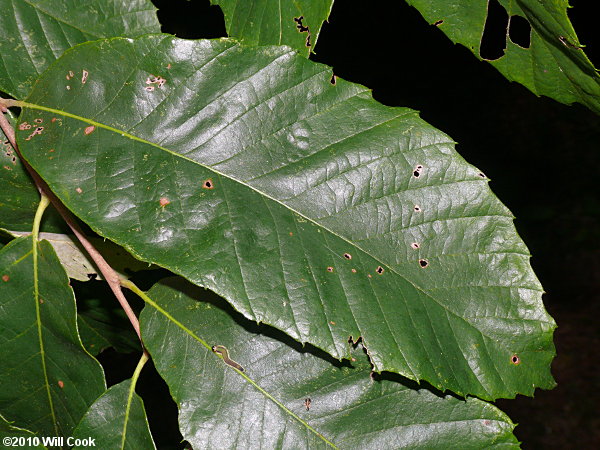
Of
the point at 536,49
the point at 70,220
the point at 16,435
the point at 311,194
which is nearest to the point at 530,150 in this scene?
the point at 536,49

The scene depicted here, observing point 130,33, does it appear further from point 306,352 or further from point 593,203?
point 593,203

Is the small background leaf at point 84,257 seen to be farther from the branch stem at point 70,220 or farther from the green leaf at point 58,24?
the green leaf at point 58,24

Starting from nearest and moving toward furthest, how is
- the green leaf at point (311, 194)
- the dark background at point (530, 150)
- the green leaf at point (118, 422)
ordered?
the green leaf at point (311, 194), the green leaf at point (118, 422), the dark background at point (530, 150)

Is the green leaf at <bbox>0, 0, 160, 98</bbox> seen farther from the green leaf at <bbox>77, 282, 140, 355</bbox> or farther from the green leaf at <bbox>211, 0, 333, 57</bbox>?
the green leaf at <bbox>77, 282, 140, 355</bbox>

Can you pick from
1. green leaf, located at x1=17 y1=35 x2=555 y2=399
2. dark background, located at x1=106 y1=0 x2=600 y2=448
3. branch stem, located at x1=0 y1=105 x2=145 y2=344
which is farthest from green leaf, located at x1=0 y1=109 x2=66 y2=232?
dark background, located at x1=106 y1=0 x2=600 y2=448

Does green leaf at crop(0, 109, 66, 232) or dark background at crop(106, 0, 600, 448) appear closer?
green leaf at crop(0, 109, 66, 232)

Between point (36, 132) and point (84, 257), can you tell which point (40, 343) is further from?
point (36, 132)

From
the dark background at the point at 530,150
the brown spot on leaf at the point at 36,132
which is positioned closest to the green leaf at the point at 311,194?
the brown spot on leaf at the point at 36,132
